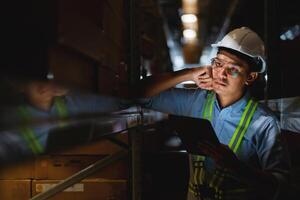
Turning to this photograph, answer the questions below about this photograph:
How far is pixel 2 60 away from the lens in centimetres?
146

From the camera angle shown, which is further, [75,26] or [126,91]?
[126,91]

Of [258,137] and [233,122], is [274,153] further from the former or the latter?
[233,122]

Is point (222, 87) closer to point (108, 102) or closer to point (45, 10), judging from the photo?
point (108, 102)

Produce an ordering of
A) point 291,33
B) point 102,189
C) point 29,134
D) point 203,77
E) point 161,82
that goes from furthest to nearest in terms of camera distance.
Result: 1. point 291,33
2. point 102,189
3. point 161,82
4. point 203,77
5. point 29,134

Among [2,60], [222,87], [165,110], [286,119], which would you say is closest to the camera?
[2,60]

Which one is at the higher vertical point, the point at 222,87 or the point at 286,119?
the point at 222,87

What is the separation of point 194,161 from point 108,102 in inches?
33.0

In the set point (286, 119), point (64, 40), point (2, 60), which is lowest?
point (286, 119)

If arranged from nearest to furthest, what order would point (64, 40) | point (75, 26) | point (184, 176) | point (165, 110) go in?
point (64, 40) < point (75, 26) < point (165, 110) < point (184, 176)

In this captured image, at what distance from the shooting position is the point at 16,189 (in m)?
3.55

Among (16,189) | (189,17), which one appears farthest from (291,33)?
(189,17)

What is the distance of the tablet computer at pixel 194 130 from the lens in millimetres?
2686

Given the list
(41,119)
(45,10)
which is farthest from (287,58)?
(41,119)

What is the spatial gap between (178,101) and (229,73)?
0.50 m
